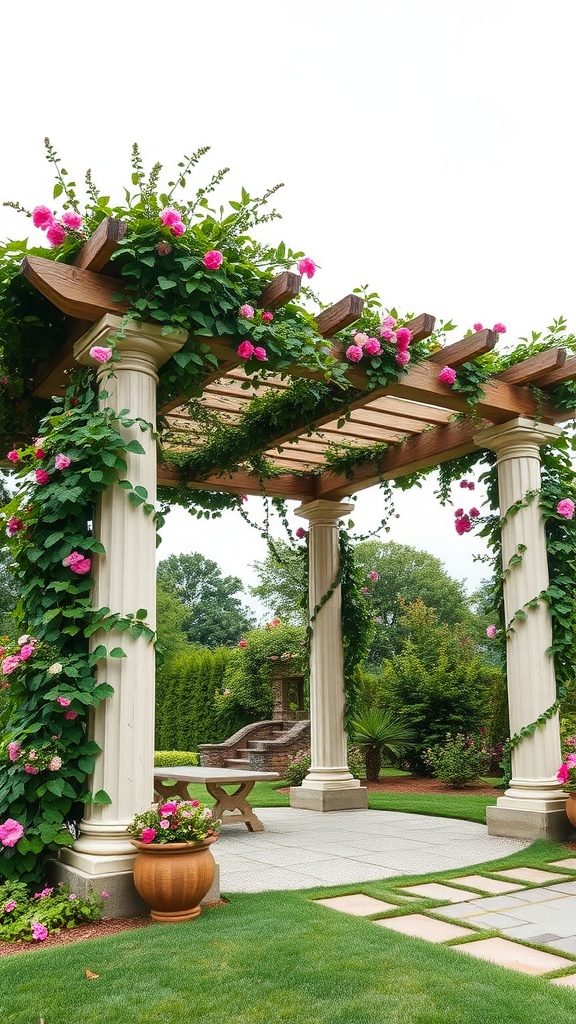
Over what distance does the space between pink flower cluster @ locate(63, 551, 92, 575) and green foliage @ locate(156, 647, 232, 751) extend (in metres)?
12.6

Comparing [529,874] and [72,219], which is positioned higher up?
[72,219]

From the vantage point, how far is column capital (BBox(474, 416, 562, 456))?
6723 mm

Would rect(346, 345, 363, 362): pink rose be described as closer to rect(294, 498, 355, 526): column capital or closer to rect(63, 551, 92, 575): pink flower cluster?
rect(63, 551, 92, 575): pink flower cluster

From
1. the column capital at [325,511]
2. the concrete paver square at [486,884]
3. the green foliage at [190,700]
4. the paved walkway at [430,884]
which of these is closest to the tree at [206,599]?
the green foliage at [190,700]

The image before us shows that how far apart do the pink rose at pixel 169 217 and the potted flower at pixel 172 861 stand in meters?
3.15

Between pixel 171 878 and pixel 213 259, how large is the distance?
329 cm

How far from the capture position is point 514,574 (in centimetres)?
673

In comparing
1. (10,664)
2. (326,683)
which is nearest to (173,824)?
(10,664)

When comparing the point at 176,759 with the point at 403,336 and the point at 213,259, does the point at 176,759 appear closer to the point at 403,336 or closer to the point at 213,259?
the point at 403,336

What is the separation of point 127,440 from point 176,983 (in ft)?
9.04

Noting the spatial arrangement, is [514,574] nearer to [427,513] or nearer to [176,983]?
[176,983]

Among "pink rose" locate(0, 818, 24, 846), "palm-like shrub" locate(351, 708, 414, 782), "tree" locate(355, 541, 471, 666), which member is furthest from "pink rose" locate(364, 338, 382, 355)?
"tree" locate(355, 541, 471, 666)

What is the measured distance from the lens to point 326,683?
8914mm

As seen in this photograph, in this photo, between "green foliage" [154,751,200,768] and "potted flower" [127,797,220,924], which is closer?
"potted flower" [127,797,220,924]
